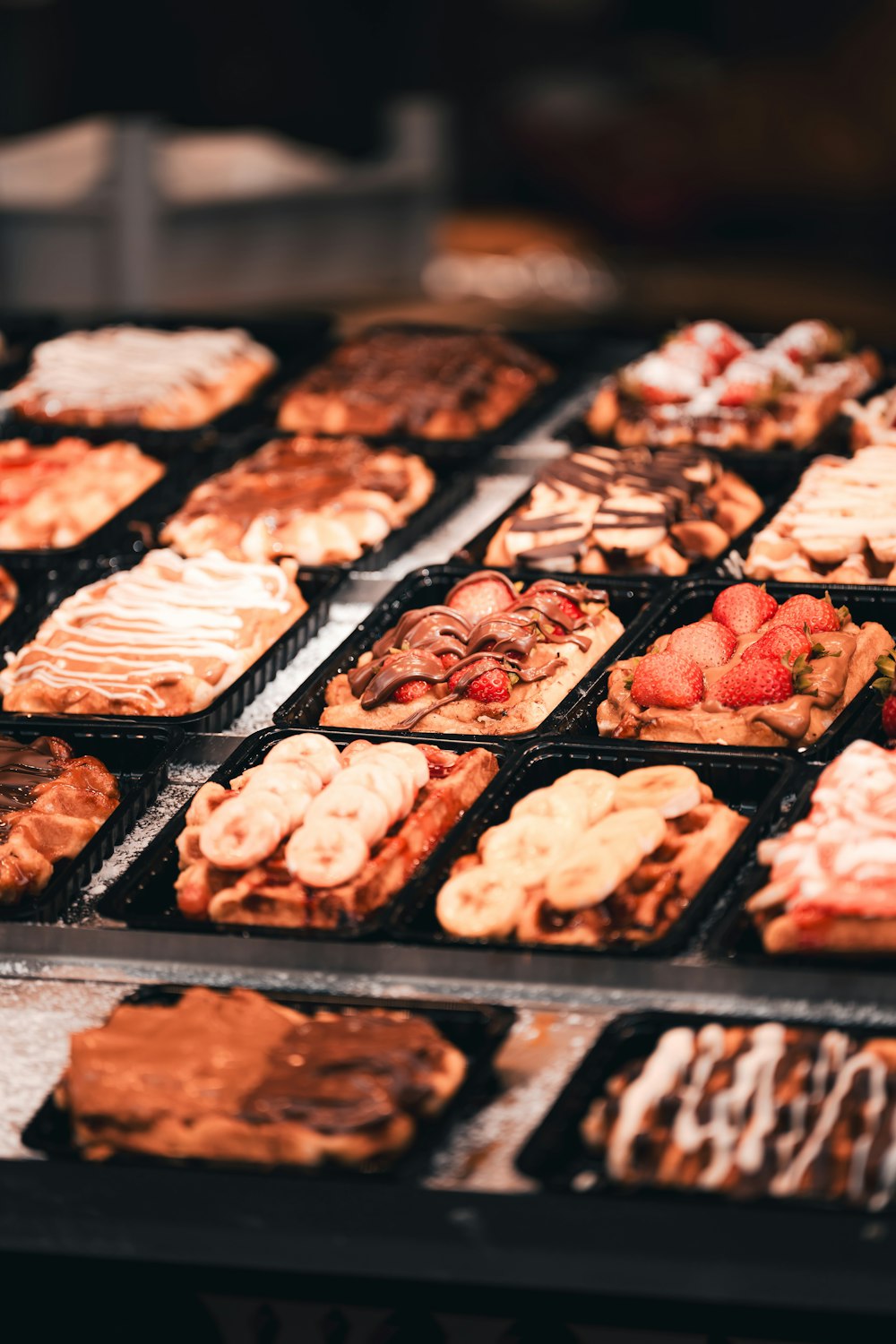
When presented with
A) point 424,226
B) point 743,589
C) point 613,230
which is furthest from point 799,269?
point 743,589

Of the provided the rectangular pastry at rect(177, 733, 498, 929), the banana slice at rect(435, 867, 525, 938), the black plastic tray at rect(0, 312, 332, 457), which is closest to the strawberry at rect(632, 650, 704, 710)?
the rectangular pastry at rect(177, 733, 498, 929)

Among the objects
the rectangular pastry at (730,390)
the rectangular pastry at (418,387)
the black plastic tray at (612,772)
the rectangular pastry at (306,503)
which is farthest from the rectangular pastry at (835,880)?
the rectangular pastry at (418,387)

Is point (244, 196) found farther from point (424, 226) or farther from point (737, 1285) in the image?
point (737, 1285)

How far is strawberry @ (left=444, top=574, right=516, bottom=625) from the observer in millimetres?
3561

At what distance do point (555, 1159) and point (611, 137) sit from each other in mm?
9118

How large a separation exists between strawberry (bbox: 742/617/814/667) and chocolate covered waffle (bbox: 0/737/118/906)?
3.48 ft

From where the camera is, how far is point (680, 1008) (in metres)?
2.49

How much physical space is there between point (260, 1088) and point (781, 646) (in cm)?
129

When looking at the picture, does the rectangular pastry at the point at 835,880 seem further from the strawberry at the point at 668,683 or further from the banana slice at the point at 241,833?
the banana slice at the point at 241,833

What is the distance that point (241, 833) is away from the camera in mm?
2727

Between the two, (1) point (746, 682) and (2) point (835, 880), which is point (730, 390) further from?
(2) point (835, 880)

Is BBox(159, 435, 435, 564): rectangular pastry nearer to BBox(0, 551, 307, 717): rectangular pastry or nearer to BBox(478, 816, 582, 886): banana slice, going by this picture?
BBox(0, 551, 307, 717): rectangular pastry

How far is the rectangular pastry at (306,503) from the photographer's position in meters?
4.04

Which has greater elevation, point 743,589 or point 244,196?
point 743,589
